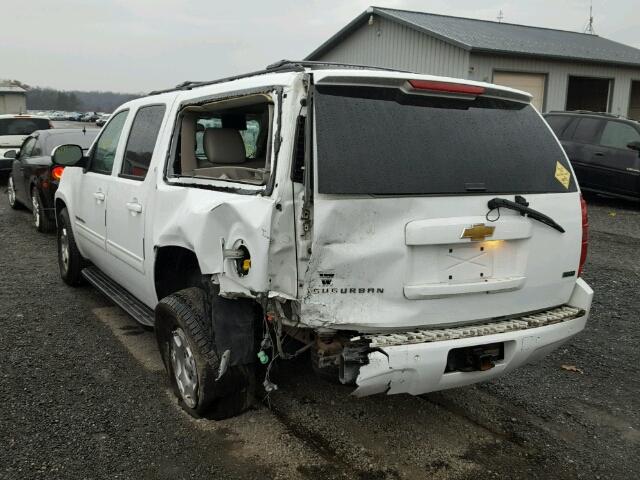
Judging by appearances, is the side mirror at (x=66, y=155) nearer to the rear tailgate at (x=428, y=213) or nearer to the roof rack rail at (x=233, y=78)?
the roof rack rail at (x=233, y=78)

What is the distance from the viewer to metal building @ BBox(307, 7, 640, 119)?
58.7 feet

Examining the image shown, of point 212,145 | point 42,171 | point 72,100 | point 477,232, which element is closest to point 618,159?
point 212,145

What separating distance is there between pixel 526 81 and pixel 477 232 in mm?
17627

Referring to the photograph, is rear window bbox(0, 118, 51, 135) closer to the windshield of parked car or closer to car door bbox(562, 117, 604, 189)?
the windshield of parked car

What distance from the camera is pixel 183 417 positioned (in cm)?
369

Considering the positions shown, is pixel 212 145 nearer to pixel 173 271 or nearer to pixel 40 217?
pixel 173 271

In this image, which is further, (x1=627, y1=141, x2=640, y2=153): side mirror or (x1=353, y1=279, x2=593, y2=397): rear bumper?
(x1=627, y1=141, x2=640, y2=153): side mirror

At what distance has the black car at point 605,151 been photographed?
11.4 m

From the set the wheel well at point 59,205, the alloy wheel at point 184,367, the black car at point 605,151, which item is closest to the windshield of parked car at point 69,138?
the wheel well at point 59,205

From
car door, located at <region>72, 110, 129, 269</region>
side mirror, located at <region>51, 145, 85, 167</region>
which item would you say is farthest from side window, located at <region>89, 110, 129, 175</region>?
side mirror, located at <region>51, 145, 85, 167</region>

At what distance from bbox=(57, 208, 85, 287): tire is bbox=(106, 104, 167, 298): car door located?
133 cm

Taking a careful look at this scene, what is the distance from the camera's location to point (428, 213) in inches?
116

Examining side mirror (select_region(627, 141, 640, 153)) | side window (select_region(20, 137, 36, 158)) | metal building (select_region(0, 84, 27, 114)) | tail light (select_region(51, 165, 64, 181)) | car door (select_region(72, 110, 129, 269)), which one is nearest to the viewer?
car door (select_region(72, 110, 129, 269))

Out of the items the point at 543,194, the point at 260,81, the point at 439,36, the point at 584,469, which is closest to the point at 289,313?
the point at 260,81
